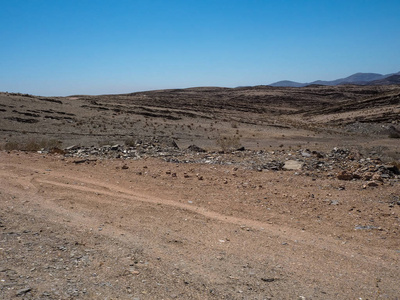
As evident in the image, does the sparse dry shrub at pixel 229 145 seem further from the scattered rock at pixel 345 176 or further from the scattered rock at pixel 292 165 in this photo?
the scattered rock at pixel 345 176

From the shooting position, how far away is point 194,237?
5.62 metres

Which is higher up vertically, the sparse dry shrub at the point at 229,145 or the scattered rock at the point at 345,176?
the scattered rock at the point at 345,176

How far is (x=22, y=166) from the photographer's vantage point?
10.4 metres

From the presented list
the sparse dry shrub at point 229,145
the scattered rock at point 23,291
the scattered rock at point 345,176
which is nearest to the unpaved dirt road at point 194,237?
the scattered rock at point 23,291

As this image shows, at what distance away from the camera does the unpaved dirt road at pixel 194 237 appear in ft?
13.4

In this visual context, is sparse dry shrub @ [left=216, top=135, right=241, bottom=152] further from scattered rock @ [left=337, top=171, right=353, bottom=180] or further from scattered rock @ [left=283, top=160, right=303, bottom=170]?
scattered rock @ [left=337, top=171, right=353, bottom=180]

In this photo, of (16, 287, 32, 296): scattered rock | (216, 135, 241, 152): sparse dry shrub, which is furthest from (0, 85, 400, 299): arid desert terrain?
(216, 135, 241, 152): sparse dry shrub

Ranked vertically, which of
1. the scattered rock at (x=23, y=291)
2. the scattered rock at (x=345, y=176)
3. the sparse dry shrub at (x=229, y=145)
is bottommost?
the sparse dry shrub at (x=229, y=145)

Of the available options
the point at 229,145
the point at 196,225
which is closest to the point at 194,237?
the point at 196,225

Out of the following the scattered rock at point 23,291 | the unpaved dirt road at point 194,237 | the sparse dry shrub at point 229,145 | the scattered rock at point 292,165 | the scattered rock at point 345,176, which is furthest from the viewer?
the sparse dry shrub at point 229,145

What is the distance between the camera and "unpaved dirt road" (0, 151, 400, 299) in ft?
13.4

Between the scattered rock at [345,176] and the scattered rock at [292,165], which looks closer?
the scattered rock at [345,176]

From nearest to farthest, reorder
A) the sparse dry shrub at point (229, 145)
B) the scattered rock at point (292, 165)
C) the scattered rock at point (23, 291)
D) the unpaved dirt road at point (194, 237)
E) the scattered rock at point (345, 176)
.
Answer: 1. the scattered rock at point (23, 291)
2. the unpaved dirt road at point (194, 237)
3. the scattered rock at point (345, 176)
4. the scattered rock at point (292, 165)
5. the sparse dry shrub at point (229, 145)

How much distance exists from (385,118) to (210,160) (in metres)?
35.5
